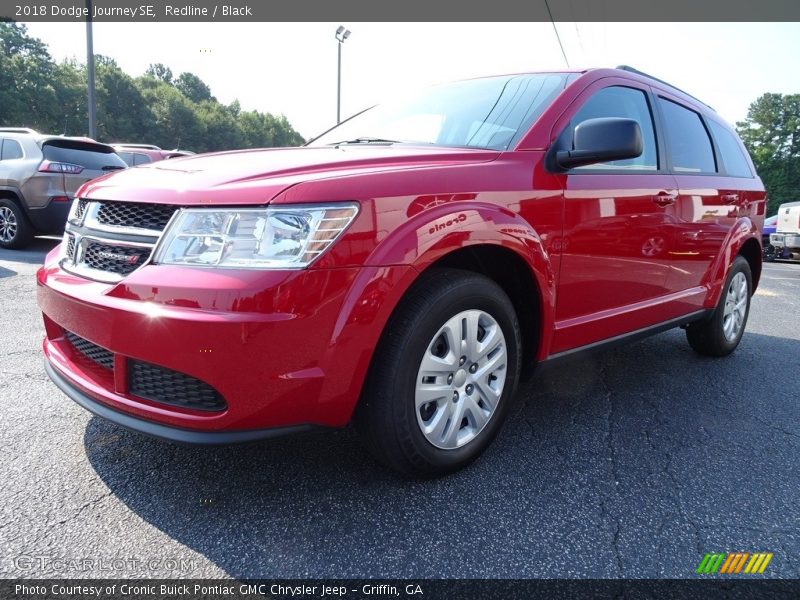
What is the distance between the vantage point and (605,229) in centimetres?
257

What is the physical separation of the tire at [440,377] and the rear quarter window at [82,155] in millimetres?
7329

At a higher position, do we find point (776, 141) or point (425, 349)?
point (776, 141)

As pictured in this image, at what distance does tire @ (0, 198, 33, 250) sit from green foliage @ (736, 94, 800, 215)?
60.6m

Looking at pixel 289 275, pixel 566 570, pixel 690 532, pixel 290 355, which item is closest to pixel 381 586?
pixel 566 570

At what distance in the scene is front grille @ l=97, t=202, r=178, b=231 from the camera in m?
A: 1.78

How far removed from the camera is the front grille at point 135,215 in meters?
1.78

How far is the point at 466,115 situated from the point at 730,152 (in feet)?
8.13

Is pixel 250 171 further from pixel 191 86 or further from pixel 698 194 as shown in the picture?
pixel 191 86

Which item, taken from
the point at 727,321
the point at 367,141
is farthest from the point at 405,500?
the point at 727,321

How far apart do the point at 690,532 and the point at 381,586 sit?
107 centimetres

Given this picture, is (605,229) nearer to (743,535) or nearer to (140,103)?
(743,535)

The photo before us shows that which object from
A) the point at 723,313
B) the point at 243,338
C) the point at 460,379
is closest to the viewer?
the point at 243,338

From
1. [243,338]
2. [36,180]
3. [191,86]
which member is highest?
[191,86]

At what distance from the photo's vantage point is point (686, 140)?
11.3ft
